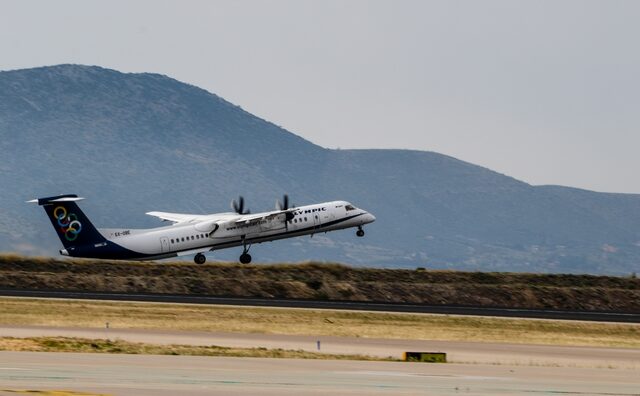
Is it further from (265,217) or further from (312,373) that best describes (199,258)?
(312,373)

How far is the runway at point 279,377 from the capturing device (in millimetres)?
33562

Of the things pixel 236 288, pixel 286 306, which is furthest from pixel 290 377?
pixel 236 288

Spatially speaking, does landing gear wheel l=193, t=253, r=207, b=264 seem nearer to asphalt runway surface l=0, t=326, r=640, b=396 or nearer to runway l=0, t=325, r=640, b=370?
runway l=0, t=325, r=640, b=370

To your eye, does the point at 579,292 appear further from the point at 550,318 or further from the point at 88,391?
the point at 88,391

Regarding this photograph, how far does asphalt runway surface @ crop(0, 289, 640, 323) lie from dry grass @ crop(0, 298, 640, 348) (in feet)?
11.1

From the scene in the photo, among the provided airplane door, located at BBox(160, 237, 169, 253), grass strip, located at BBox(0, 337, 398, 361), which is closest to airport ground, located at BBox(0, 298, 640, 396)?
grass strip, located at BBox(0, 337, 398, 361)

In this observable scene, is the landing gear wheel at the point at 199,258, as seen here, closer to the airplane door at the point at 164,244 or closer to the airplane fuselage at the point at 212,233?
the airplane fuselage at the point at 212,233

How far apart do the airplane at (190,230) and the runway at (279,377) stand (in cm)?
4537

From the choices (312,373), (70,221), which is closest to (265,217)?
(70,221)

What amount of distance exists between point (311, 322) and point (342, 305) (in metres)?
11.6

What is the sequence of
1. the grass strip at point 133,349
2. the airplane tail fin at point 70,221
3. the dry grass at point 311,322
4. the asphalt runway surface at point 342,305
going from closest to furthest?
the grass strip at point 133,349
the dry grass at point 311,322
the asphalt runway surface at point 342,305
the airplane tail fin at point 70,221

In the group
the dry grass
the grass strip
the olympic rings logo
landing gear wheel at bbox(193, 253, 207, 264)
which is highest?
the olympic rings logo

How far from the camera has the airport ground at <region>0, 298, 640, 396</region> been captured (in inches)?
1379

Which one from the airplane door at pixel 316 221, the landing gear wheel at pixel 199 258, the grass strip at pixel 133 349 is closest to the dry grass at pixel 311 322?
the grass strip at pixel 133 349
